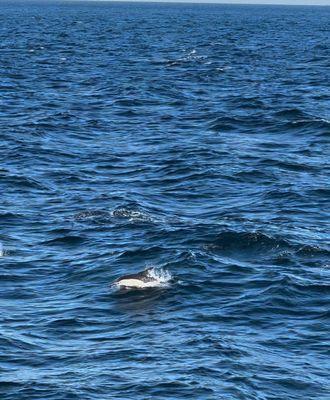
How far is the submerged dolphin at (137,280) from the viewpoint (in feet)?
98.1

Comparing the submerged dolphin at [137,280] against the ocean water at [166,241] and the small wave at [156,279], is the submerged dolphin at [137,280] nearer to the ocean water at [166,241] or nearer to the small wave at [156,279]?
the small wave at [156,279]

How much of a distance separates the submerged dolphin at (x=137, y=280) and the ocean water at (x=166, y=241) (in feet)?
1.28

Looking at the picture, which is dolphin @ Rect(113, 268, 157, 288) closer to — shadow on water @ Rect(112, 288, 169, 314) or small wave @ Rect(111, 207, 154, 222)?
shadow on water @ Rect(112, 288, 169, 314)

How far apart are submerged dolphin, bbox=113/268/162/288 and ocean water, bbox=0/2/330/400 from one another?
391 mm

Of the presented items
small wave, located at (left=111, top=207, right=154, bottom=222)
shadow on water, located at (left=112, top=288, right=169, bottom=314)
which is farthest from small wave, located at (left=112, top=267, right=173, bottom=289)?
small wave, located at (left=111, top=207, right=154, bottom=222)

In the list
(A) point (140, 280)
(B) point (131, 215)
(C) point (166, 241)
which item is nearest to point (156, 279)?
(A) point (140, 280)

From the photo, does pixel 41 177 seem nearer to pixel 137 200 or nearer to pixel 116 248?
pixel 137 200

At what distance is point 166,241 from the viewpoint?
34500 mm

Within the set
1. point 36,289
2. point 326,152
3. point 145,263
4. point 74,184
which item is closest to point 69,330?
point 36,289

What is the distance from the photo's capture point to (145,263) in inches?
1273

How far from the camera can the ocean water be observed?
24297 mm

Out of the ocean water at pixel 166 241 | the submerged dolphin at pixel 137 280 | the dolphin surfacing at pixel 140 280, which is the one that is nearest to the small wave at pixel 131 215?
the ocean water at pixel 166 241

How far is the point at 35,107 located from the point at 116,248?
31286 millimetres

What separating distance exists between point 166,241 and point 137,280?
4537mm
